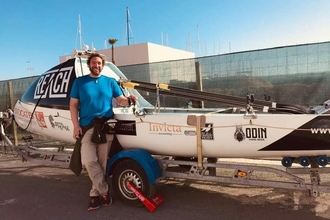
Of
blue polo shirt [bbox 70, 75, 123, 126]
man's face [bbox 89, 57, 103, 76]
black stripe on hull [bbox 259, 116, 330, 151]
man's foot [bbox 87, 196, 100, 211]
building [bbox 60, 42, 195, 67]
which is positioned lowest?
man's foot [bbox 87, 196, 100, 211]

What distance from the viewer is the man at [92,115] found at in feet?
14.5

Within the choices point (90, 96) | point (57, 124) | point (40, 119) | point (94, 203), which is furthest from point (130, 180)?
point (40, 119)

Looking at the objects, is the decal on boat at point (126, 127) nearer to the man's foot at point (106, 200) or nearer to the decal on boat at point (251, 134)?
the man's foot at point (106, 200)

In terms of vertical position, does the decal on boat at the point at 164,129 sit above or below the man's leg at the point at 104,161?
above

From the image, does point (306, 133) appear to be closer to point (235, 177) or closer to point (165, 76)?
point (235, 177)

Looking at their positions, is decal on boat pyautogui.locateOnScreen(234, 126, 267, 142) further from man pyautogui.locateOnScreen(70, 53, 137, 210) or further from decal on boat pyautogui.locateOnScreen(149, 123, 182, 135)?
man pyautogui.locateOnScreen(70, 53, 137, 210)

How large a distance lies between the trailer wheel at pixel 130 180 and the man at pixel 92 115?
0.62 feet

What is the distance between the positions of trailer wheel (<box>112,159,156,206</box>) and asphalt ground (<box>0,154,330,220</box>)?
0.47 ft

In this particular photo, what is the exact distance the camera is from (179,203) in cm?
462

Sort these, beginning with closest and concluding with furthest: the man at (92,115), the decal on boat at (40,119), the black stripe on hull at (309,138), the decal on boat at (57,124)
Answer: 1. the black stripe on hull at (309,138)
2. the man at (92,115)
3. the decal on boat at (57,124)
4. the decal on boat at (40,119)

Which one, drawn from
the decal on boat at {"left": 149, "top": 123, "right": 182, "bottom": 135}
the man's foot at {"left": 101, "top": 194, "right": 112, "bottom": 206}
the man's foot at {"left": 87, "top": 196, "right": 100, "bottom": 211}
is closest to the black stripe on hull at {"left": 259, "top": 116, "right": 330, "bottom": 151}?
the decal on boat at {"left": 149, "top": 123, "right": 182, "bottom": 135}

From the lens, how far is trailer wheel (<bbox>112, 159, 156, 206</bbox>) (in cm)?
436

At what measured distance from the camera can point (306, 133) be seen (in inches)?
146

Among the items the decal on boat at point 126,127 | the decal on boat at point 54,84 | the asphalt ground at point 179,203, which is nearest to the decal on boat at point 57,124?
the decal on boat at point 54,84
